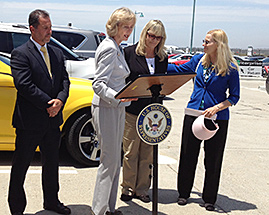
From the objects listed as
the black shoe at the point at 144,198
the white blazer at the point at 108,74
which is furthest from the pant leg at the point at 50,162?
the black shoe at the point at 144,198

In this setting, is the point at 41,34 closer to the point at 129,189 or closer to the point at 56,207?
the point at 56,207

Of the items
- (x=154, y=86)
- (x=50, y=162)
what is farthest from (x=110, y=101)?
(x=50, y=162)

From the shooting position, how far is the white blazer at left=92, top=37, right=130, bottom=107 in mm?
3412

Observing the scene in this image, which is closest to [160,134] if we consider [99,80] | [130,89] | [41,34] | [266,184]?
[130,89]

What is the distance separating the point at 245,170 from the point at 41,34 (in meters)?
3.49

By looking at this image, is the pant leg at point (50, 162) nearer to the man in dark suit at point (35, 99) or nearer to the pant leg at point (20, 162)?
the man in dark suit at point (35, 99)

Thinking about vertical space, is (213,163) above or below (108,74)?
below

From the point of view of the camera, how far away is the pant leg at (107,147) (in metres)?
3.58

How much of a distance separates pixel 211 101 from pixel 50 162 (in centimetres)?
169

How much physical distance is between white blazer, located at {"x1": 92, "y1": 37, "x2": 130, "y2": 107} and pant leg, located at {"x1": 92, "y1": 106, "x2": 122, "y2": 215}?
102mm

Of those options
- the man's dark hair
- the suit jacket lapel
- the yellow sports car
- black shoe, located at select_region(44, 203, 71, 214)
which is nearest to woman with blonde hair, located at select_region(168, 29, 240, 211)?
black shoe, located at select_region(44, 203, 71, 214)

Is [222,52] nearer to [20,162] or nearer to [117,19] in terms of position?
[117,19]

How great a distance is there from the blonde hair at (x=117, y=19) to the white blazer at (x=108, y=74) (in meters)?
0.08

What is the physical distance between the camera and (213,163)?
4.27 m
